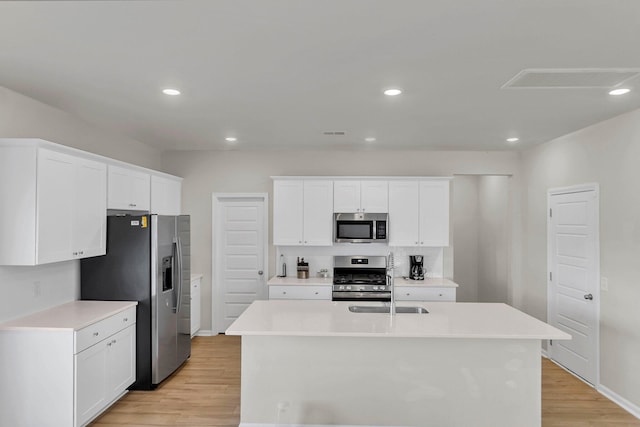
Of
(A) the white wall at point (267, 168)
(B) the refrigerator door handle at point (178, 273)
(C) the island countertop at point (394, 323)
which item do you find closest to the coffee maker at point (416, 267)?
(A) the white wall at point (267, 168)

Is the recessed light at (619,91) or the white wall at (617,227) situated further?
the white wall at (617,227)

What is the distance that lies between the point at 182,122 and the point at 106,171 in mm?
874

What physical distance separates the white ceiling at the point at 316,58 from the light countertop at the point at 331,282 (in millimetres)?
2110

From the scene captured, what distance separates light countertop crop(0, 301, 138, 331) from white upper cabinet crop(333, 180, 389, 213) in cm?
278

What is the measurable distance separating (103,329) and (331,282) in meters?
2.77

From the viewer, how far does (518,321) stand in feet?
10.6

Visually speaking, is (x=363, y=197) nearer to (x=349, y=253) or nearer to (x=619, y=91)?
(x=349, y=253)

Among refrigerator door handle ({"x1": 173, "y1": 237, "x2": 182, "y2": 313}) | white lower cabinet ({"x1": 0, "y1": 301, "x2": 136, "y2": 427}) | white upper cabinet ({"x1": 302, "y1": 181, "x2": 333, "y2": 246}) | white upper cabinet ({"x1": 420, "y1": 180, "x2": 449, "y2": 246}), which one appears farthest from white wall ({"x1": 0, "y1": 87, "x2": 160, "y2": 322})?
white upper cabinet ({"x1": 420, "y1": 180, "x2": 449, "y2": 246})

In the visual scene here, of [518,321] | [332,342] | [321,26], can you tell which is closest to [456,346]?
[518,321]

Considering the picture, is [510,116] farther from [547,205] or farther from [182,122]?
[182,122]

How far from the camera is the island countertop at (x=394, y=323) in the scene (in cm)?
292

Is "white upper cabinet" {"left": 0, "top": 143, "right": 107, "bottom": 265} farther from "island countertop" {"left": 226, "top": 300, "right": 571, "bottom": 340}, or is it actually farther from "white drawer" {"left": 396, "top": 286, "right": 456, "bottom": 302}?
"white drawer" {"left": 396, "top": 286, "right": 456, "bottom": 302}

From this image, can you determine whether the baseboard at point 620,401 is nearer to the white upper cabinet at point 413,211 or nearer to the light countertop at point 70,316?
the white upper cabinet at point 413,211

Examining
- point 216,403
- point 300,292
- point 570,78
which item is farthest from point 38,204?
point 570,78
